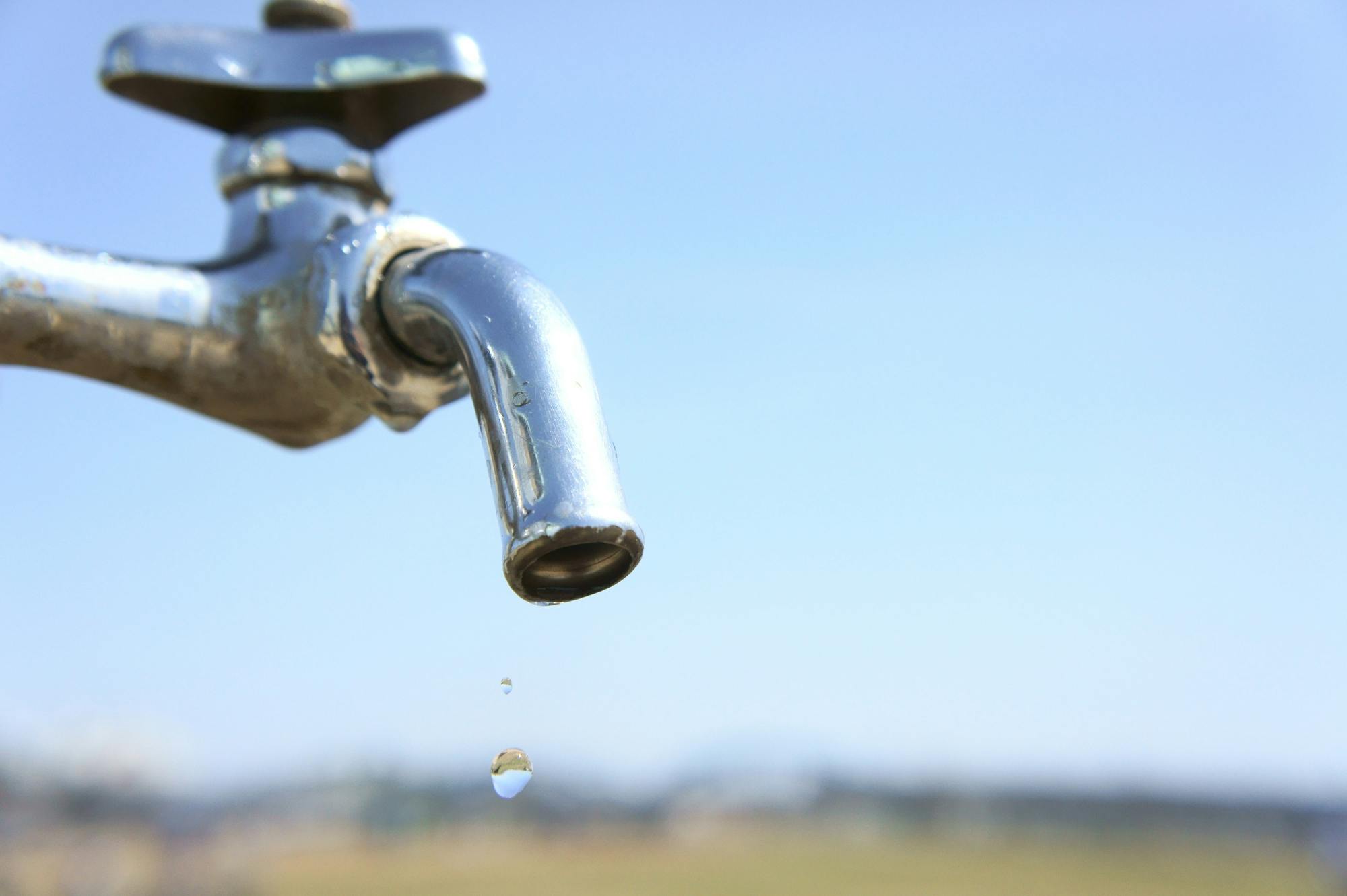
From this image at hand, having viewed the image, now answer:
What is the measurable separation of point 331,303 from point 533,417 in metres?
0.10

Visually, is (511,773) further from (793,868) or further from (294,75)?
(793,868)

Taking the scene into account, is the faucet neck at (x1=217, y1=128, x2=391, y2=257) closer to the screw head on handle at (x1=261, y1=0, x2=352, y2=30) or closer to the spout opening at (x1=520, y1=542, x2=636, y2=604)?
the screw head on handle at (x1=261, y1=0, x2=352, y2=30)

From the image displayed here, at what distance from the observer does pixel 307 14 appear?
429 mm

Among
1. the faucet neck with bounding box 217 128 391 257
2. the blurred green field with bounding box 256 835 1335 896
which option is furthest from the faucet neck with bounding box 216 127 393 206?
the blurred green field with bounding box 256 835 1335 896

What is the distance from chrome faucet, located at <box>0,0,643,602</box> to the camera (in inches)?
10.7

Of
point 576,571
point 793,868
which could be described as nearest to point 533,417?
point 576,571

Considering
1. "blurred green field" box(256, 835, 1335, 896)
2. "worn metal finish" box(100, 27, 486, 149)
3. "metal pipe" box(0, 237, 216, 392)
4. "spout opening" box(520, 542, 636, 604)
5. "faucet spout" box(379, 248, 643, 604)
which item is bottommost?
"spout opening" box(520, 542, 636, 604)

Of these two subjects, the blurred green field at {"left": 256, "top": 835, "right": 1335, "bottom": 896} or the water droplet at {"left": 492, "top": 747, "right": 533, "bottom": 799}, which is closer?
the water droplet at {"left": 492, "top": 747, "right": 533, "bottom": 799}

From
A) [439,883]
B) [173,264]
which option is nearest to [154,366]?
[173,264]

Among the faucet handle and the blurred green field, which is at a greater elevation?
the blurred green field

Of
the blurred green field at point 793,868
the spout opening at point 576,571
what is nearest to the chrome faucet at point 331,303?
the spout opening at point 576,571

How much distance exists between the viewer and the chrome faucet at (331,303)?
0.27 meters

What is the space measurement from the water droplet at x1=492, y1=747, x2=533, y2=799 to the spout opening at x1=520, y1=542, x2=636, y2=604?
0.42 ft

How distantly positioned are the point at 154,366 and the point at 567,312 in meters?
0.13
